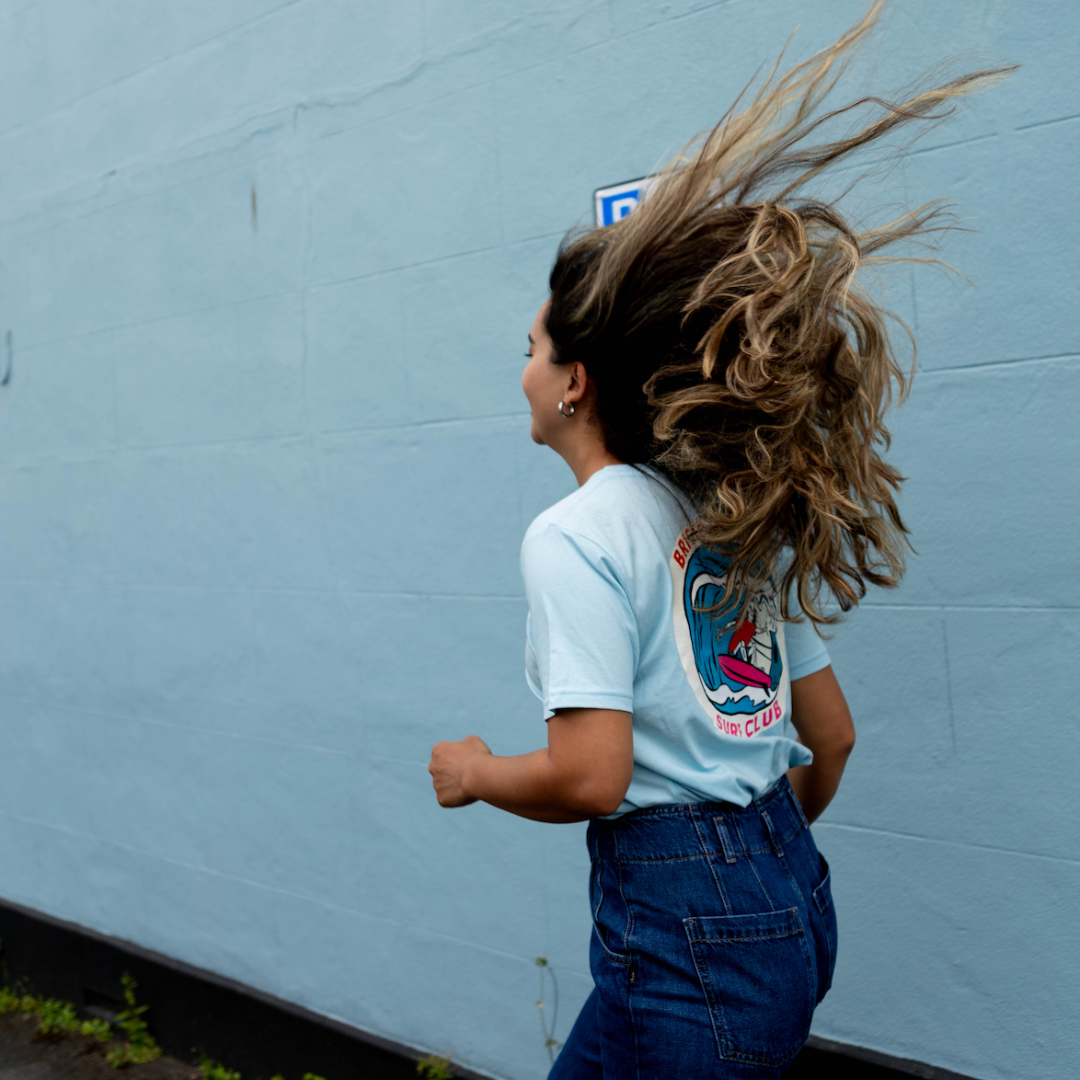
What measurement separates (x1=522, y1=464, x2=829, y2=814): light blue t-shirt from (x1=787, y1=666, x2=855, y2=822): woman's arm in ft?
0.68

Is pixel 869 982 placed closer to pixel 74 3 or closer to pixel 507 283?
pixel 507 283

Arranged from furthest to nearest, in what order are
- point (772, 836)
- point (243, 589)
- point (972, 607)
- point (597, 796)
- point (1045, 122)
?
point (243, 589) < point (972, 607) < point (1045, 122) < point (772, 836) < point (597, 796)

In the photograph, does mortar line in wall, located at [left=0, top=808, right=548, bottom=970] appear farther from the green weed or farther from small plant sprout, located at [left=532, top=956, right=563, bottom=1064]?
the green weed

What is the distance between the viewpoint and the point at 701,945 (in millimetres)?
1342

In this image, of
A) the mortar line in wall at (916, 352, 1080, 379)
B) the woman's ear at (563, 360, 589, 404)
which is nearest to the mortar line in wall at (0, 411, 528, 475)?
the mortar line in wall at (916, 352, 1080, 379)

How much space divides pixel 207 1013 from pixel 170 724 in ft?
3.13

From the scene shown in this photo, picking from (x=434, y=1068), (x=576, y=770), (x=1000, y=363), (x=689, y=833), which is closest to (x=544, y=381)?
(x=576, y=770)

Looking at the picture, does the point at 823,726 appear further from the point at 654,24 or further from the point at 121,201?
the point at 121,201

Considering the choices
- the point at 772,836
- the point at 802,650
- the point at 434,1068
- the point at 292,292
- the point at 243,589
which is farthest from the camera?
the point at 243,589

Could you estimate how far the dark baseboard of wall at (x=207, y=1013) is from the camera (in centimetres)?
294

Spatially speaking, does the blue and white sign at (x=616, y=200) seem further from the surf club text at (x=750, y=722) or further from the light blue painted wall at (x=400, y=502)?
the surf club text at (x=750, y=722)

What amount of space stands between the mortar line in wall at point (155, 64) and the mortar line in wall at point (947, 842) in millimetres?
2655

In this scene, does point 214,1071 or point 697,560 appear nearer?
point 697,560

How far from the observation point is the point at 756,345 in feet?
4.30
